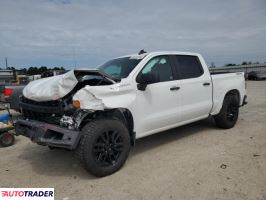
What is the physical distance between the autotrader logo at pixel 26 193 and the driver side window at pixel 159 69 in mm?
2393

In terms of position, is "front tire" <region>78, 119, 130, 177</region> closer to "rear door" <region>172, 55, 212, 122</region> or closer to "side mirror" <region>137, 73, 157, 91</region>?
"side mirror" <region>137, 73, 157, 91</region>

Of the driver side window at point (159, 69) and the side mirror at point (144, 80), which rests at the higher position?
the driver side window at point (159, 69)

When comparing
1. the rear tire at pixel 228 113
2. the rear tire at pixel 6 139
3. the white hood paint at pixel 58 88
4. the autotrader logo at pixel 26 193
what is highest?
the white hood paint at pixel 58 88

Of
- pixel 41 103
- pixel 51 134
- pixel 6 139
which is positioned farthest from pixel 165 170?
pixel 6 139

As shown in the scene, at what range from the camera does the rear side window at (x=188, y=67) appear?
519 centimetres

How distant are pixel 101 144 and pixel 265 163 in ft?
8.43

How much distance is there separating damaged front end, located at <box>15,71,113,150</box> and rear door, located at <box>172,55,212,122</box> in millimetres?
1716

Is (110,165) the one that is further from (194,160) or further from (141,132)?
(194,160)

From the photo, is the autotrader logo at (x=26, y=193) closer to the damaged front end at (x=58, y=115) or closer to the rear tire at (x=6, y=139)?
the damaged front end at (x=58, y=115)

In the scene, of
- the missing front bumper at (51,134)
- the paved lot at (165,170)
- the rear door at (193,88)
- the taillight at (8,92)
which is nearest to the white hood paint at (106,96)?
the missing front bumper at (51,134)

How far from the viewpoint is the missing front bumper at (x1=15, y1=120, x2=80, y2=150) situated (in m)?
3.52

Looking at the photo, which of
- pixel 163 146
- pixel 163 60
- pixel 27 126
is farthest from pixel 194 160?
pixel 27 126

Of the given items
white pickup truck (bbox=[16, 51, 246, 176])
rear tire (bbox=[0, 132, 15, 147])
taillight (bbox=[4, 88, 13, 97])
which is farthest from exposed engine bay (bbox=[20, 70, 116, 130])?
taillight (bbox=[4, 88, 13, 97])

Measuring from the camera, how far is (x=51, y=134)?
3.81 meters
